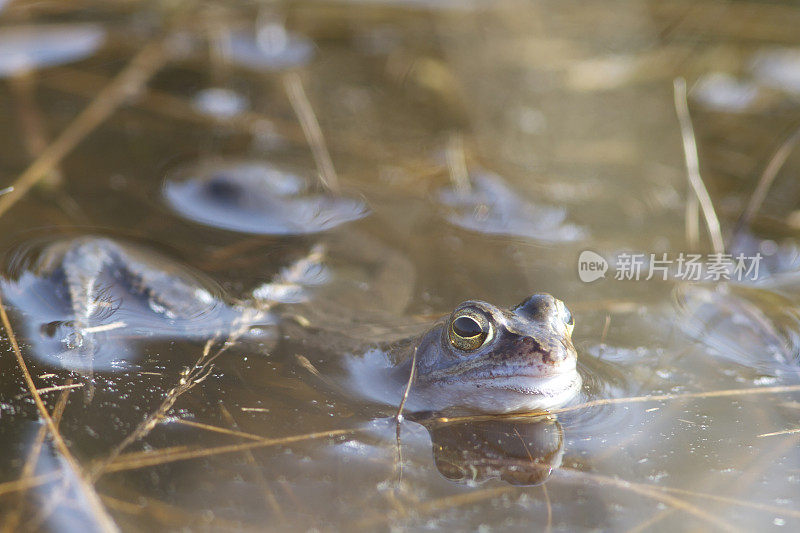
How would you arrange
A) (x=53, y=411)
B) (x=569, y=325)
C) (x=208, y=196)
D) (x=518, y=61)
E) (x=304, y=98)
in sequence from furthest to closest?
(x=518, y=61), (x=304, y=98), (x=208, y=196), (x=569, y=325), (x=53, y=411)

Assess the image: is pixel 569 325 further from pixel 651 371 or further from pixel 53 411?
pixel 53 411

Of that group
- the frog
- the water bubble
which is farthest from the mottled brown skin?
the water bubble

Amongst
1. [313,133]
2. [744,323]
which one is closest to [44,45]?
[313,133]

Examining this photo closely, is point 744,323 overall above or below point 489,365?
below

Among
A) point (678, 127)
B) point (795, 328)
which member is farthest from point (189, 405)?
point (678, 127)

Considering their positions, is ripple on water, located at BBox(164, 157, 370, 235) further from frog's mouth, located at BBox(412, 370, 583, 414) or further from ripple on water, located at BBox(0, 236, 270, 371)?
frog's mouth, located at BBox(412, 370, 583, 414)

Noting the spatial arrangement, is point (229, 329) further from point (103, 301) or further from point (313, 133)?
point (313, 133)

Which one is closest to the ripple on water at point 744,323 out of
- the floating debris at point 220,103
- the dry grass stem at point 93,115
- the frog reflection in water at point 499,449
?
the frog reflection in water at point 499,449
